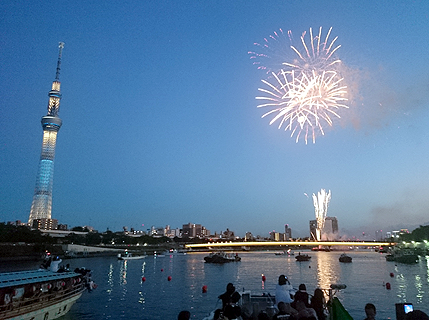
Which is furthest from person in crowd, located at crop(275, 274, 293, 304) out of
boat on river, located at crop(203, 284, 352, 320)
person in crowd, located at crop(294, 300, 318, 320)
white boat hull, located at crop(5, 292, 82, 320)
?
white boat hull, located at crop(5, 292, 82, 320)

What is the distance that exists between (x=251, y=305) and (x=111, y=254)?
15715 centimetres

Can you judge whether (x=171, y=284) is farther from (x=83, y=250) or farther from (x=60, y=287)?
(x=83, y=250)

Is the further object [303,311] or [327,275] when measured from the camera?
[327,275]

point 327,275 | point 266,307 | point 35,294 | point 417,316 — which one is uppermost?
point 417,316

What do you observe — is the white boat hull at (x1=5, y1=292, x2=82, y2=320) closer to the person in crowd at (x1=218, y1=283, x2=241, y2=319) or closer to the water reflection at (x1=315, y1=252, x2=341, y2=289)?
the person in crowd at (x1=218, y1=283, x2=241, y2=319)

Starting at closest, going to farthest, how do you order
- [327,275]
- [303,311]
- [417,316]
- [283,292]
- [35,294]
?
[417,316]
[303,311]
[283,292]
[35,294]
[327,275]

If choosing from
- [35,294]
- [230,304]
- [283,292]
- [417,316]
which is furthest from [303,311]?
[35,294]

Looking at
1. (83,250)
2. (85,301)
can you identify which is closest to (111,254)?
(83,250)

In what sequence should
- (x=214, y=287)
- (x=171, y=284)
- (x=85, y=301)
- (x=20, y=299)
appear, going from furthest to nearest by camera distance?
(x=171, y=284) → (x=214, y=287) → (x=85, y=301) → (x=20, y=299)

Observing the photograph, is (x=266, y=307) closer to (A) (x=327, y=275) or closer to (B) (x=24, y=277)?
(B) (x=24, y=277)

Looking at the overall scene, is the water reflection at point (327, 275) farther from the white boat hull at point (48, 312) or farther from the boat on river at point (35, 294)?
the boat on river at point (35, 294)

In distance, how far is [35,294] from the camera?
23500 millimetres

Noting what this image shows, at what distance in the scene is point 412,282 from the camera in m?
59.5

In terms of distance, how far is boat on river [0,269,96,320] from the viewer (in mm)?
20172
